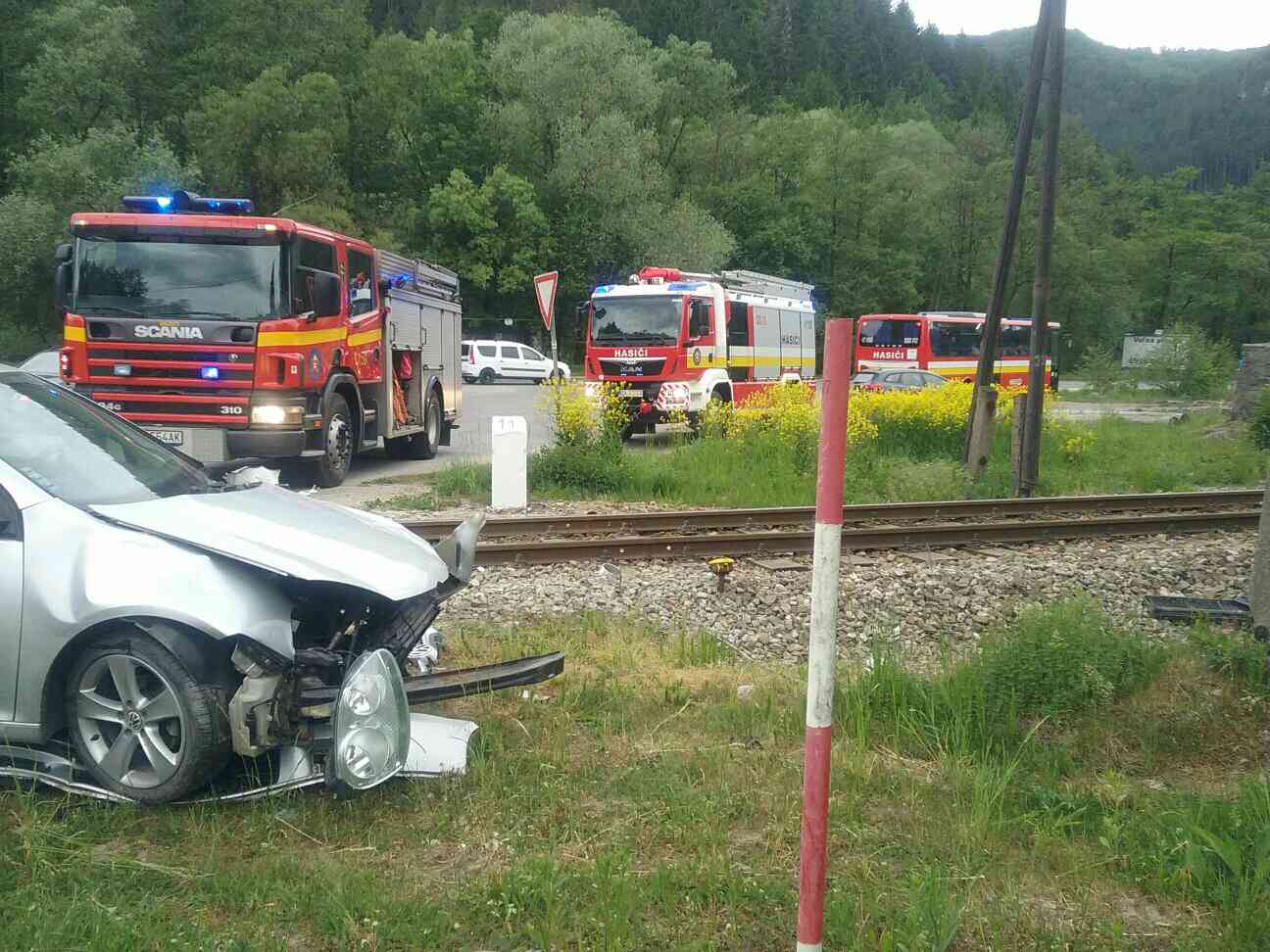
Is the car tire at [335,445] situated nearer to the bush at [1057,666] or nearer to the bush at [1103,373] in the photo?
the bush at [1057,666]

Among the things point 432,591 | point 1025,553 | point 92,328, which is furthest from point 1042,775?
point 92,328

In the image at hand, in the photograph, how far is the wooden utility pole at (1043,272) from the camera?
46.9 ft

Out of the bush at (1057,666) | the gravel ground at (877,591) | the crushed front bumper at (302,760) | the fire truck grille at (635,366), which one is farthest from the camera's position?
the fire truck grille at (635,366)

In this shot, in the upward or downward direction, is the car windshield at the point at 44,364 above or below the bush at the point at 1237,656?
above

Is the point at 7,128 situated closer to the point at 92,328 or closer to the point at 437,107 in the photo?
the point at 437,107

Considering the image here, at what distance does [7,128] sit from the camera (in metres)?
51.8

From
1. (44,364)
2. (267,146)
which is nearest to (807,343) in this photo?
(44,364)

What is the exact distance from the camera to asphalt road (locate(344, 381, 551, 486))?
1581 centimetres

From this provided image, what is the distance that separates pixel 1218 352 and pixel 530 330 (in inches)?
1186

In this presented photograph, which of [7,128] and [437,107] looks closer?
[7,128]

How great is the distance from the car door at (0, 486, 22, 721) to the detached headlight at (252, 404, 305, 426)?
8.14 metres

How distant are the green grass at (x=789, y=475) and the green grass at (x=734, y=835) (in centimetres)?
768

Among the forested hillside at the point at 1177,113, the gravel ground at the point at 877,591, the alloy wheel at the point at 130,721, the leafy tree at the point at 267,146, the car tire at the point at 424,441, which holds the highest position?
the forested hillside at the point at 1177,113

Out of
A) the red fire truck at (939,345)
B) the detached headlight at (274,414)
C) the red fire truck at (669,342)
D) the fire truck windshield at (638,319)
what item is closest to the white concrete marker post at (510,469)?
the detached headlight at (274,414)
